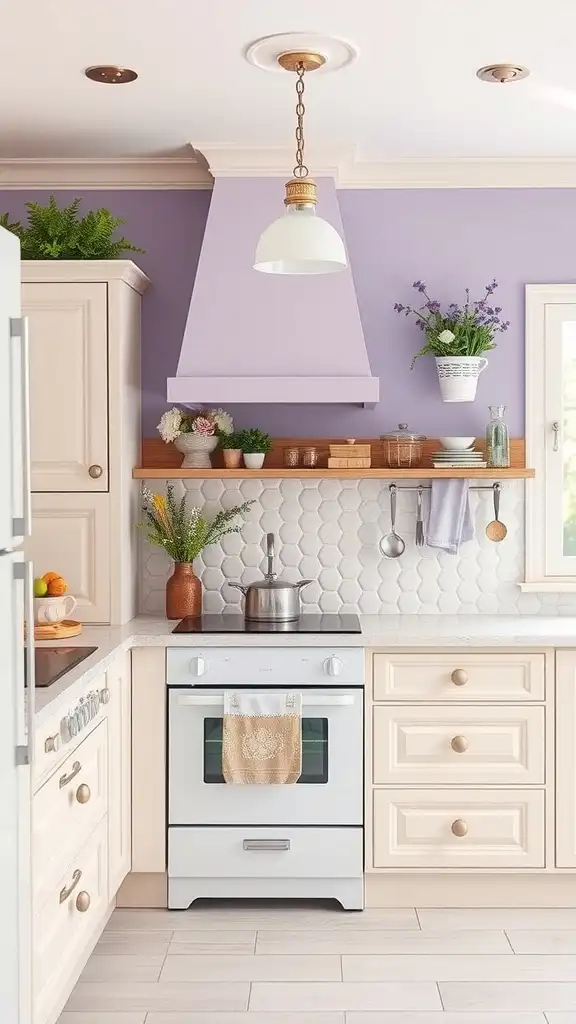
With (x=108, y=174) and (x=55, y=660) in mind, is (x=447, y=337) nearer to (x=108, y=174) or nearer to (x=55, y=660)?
(x=108, y=174)

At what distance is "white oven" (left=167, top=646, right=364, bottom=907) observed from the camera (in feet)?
12.0

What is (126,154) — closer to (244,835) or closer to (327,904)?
(244,835)

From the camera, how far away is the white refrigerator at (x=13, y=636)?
2.13 metres

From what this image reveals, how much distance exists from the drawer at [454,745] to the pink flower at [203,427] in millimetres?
1190

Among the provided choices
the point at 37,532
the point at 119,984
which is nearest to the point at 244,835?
the point at 119,984

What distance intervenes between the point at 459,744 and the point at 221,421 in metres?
1.46

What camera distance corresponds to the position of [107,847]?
3.32 m

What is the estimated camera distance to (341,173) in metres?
4.12

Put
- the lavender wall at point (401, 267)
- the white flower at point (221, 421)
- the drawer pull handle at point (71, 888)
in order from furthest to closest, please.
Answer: the lavender wall at point (401, 267) → the white flower at point (221, 421) → the drawer pull handle at point (71, 888)

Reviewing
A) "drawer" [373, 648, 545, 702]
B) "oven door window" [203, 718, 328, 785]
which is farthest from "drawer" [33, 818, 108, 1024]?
"drawer" [373, 648, 545, 702]

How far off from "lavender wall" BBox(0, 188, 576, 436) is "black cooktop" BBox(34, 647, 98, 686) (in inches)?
48.9

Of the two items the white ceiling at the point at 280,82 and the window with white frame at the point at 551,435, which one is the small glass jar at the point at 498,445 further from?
the white ceiling at the point at 280,82

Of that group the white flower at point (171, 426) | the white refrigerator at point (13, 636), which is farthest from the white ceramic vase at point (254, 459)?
the white refrigerator at point (13, 636)

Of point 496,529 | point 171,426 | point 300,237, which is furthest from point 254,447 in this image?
point 300,237
